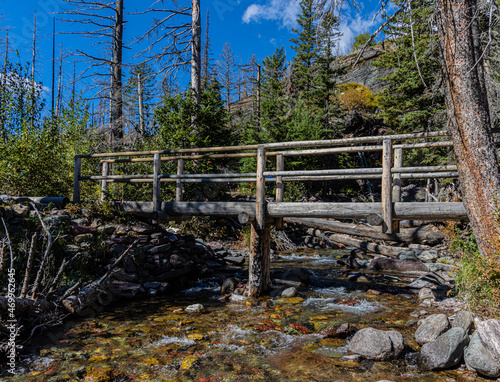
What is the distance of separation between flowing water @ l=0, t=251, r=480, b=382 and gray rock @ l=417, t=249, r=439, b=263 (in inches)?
163

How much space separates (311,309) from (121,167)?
343 inches

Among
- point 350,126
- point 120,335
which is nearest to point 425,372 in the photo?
point 120,335

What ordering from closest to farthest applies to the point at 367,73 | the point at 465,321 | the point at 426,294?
the point at 465,321 < the point at 426,294 < the point at 367,73

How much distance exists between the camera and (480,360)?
3.85 meters

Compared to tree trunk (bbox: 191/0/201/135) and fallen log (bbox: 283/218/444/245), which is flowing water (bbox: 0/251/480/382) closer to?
fallen log (bbox: 283/218/444/245)

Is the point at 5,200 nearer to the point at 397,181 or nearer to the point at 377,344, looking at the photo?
the point at 377,344

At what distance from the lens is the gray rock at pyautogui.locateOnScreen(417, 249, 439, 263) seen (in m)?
10.9

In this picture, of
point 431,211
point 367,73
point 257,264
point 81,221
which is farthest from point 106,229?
point 367,73

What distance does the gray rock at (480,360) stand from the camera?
372 cm

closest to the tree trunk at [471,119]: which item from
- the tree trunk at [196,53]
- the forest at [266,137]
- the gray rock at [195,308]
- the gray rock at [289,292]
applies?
the forest at [266,137]

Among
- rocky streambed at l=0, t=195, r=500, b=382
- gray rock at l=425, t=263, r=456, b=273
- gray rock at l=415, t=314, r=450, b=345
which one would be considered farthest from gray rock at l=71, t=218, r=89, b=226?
gray rock at l=425, t=263, r=456, b=273

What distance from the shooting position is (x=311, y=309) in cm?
663

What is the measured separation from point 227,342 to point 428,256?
8.80 meters

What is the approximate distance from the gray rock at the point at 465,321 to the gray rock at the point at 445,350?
41 centimetres
